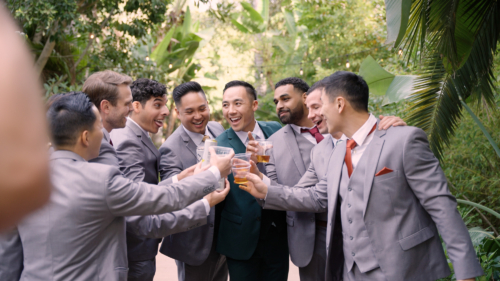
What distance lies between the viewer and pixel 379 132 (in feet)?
8.75

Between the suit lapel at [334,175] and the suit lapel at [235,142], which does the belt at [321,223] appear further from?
the suit lapel at [235,142]

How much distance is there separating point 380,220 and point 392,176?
0.93 ft

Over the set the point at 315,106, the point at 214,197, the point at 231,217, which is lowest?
the point at 231,217

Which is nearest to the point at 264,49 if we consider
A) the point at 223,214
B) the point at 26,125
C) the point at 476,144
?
the point at 476,144

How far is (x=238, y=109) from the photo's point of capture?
3973 mm

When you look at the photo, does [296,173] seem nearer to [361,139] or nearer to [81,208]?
[361,139]

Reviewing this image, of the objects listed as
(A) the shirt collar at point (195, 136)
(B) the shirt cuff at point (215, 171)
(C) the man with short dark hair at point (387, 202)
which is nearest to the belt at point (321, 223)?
(C) the man with short dark hair at point (387, 202)

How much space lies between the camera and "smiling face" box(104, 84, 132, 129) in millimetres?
3346

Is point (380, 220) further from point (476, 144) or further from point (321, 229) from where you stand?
point (476, 144)

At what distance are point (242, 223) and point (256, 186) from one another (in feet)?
1.81

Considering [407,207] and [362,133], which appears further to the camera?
[362,133]

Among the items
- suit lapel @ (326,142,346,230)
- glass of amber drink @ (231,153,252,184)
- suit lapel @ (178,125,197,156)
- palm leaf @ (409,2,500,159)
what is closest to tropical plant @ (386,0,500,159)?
palm leaf @ (409,2,500,159)

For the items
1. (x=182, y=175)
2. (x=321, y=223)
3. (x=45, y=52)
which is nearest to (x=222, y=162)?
(x=182, y=175)

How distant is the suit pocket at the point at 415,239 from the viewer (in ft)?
7.91
